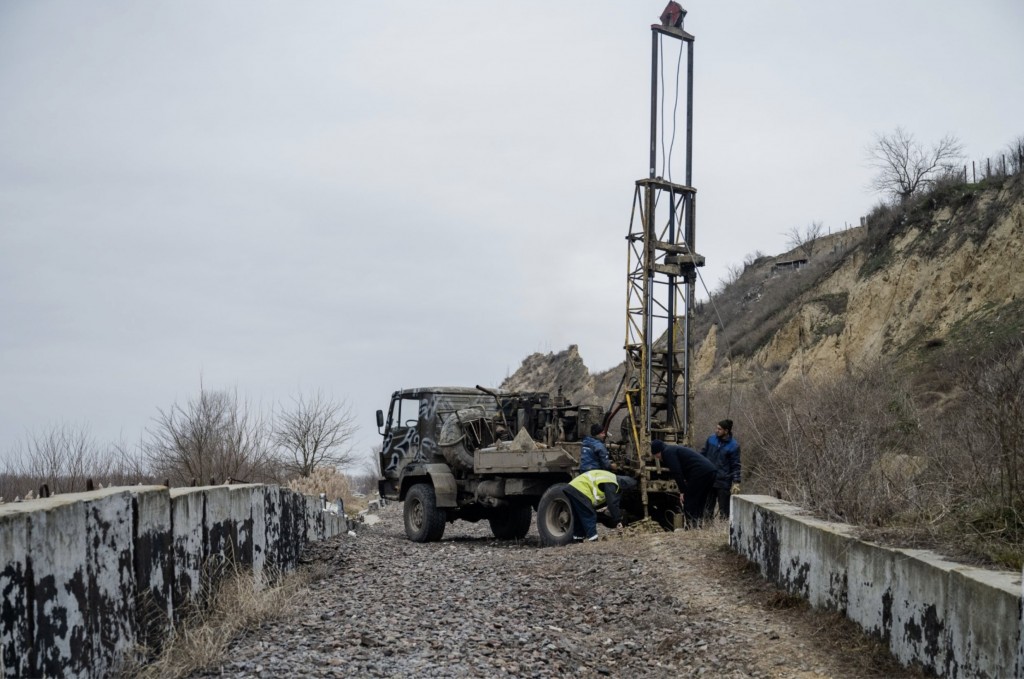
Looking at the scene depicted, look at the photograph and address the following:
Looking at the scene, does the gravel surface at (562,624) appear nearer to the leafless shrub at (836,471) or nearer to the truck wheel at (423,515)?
the leafless shrub at (836,471)

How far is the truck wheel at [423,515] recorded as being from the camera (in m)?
17.2

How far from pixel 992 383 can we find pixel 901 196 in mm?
29701

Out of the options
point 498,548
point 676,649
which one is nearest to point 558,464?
point 498,548

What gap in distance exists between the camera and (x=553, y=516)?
1517cm

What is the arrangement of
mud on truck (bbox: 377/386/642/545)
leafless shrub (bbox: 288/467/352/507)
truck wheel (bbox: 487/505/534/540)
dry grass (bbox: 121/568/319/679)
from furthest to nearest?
leafless shrub (bbox: 288/467/352/507) < truck wheel (bbox: 487/505/534/540) < mud on truck (bbox: 377/386/642/545) < dry grass (bbox: 121/568/319/679)

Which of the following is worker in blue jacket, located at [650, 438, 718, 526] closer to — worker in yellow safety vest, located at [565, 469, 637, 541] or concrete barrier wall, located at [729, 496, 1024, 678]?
worker in yellow safety vest, located at [565, 469, 637, 541]

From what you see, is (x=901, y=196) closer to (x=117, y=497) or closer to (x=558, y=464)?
(x=558, y=464)

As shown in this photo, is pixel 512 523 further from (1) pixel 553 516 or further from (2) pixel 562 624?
(2) pixel 562 624

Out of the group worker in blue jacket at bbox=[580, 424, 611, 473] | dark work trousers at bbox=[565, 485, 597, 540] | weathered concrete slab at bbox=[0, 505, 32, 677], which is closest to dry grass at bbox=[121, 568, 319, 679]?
weathered concrete slab at bbox=[0, 505, 32, 677]

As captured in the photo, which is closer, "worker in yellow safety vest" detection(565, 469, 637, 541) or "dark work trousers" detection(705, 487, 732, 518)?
"worker in yellow safety vest" detection(565, 469, 637, 541)

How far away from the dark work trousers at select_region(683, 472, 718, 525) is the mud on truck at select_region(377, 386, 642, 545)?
834mm

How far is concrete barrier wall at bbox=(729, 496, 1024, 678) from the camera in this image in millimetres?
4977

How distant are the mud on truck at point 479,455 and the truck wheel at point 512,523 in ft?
0.06

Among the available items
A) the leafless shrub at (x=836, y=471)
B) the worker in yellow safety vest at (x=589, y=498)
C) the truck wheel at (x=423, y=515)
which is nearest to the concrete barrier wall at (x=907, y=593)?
the leafless shrub at (x=836, y=471)
